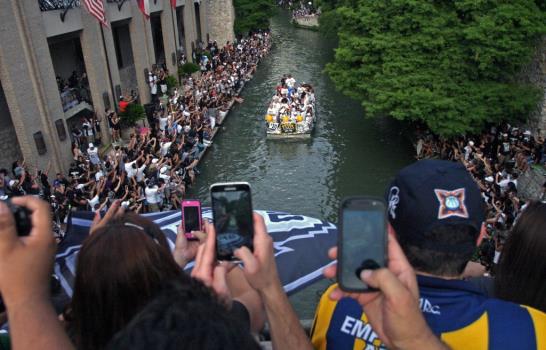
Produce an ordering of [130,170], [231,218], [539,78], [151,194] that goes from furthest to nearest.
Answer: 1. [539,78]
2. [130,170]
3. [151,194]
4. [231,218]

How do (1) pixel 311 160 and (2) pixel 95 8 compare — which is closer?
(2) pixel 95 8

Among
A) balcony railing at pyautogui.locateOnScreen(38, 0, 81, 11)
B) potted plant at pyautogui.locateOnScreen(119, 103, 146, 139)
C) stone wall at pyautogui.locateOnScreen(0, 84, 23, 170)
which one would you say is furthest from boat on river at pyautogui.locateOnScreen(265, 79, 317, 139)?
stone wall at pyautogui.locateOnScreen(0, 84, 23, 170)

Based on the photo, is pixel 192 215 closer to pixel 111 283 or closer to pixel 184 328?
pixel 111 283

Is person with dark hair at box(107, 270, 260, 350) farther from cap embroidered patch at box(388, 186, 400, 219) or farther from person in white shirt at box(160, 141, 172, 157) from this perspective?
person in white shirt at box(160, 141, 172, 157)

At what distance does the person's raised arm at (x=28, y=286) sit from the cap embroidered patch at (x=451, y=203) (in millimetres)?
1544

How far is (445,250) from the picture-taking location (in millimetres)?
1816

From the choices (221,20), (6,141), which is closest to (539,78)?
(6,141)

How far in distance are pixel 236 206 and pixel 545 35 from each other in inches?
680

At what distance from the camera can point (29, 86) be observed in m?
13.8

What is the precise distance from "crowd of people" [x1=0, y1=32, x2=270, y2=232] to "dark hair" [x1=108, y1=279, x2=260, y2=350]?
8.82 m

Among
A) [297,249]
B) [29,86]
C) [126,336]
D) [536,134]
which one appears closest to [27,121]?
[29,86]

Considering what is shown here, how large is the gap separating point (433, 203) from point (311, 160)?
52.9ft

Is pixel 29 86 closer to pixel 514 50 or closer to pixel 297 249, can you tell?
pixel 297 249

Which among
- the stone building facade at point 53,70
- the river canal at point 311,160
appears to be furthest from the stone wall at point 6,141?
the river canal at point 311,160
